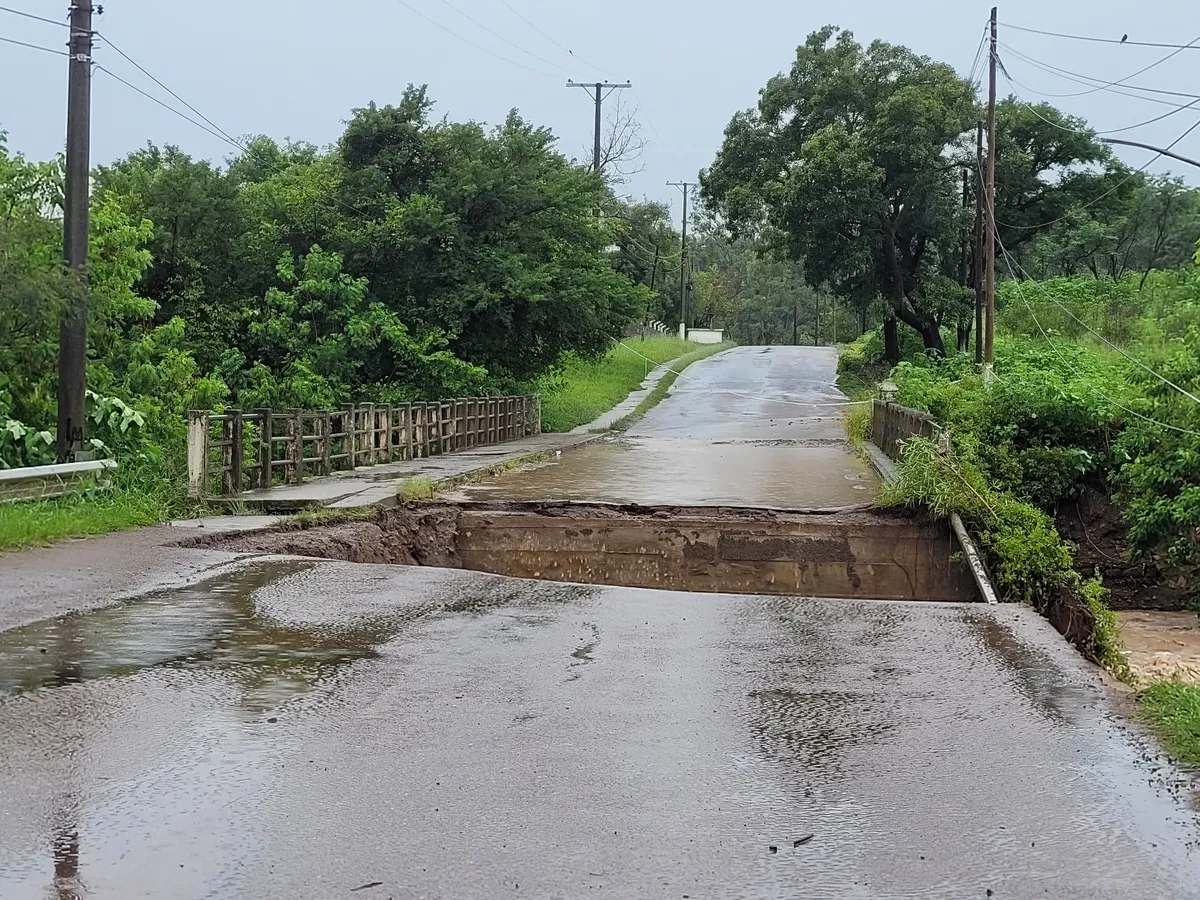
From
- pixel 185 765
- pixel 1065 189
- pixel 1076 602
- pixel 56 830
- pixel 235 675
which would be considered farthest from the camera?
pixel 1065 189

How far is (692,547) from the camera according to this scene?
52.5 ft

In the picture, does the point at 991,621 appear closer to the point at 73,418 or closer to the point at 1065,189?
the point at 73,418

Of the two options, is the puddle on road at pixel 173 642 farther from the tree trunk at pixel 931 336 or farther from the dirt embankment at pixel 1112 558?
the tree trunk at pixel 931 336

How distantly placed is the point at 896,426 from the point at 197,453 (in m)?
13.8

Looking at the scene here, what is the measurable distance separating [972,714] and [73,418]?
467 inches

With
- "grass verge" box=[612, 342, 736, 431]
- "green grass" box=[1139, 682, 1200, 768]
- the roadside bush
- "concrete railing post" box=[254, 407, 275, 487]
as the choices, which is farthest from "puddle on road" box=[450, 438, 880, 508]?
"grass verge" box=[612, 342, 736, 431]

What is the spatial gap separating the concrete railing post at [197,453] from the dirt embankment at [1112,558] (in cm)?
1385

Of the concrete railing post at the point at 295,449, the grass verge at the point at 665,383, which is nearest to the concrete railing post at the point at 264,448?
the concrete railing post at the point at 295,449

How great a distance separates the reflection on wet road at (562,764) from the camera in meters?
4.41

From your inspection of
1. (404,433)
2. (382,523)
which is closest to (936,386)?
(404,433)

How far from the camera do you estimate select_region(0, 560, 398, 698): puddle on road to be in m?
7.36

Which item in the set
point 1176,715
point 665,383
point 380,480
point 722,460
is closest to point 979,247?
point 722,460

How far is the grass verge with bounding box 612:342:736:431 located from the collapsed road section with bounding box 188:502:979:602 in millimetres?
21716

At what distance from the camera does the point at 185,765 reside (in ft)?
18.2
